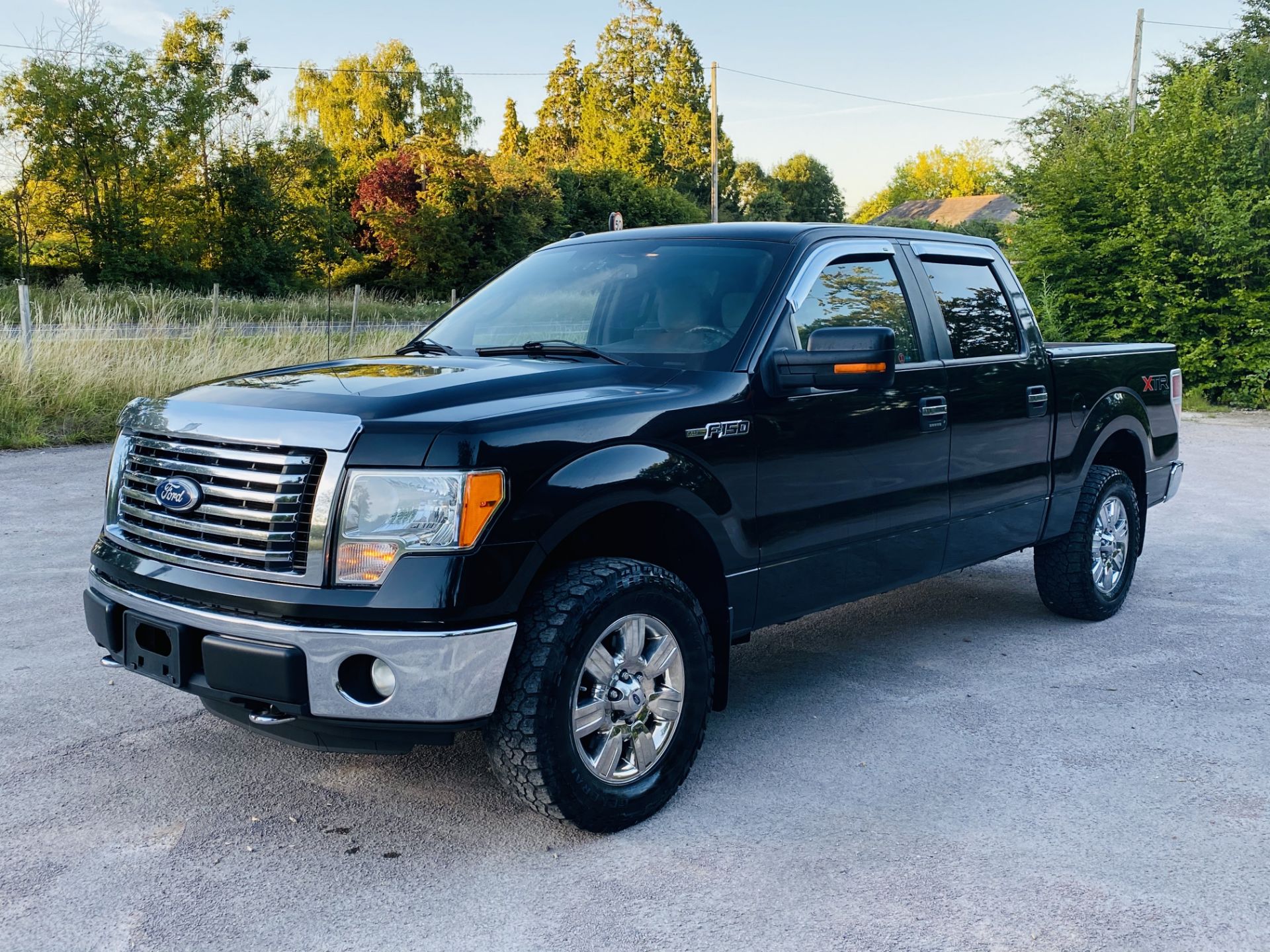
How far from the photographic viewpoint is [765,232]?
14.4 ft

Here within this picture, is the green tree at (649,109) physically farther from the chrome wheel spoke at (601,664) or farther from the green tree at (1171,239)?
the chrome wheel spoke at (601,664)

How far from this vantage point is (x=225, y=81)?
45.2 metres

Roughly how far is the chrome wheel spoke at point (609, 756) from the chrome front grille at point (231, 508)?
101 cm

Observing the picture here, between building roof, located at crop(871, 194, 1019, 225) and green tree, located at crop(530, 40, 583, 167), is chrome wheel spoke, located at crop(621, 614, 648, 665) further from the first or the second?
building roof, located at crop(871, 194, 1019, 225)

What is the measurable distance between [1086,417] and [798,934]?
12.0 ft

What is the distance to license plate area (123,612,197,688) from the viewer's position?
10.2 feet

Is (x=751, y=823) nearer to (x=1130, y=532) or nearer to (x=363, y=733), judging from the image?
(x=363, y=733)

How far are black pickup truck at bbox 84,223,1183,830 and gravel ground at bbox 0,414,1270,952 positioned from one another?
35 cm

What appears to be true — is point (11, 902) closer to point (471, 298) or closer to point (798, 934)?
point (798, 934)

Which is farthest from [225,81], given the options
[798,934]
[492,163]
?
[798,934]

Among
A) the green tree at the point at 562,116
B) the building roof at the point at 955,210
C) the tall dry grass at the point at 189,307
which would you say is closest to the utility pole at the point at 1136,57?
the tall dry grass at the point at 189,307

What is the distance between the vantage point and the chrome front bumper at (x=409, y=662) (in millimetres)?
2924

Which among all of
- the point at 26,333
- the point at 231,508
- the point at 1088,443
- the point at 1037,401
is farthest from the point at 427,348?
the point at 26,333

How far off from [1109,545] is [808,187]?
83.3m
